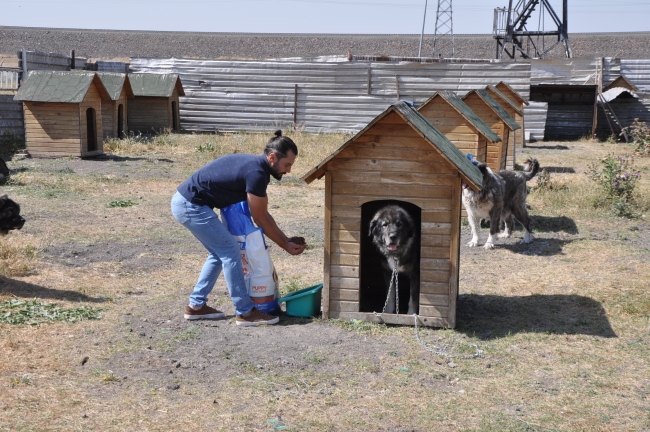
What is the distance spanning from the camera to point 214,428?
15.5 ft

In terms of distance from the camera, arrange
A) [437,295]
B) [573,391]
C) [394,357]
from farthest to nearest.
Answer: [437,295] < [394,357] < [573,391]

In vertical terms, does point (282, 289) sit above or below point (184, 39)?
below

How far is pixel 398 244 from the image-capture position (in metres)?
6.79

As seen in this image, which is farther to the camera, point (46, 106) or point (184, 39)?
point (184, 39)

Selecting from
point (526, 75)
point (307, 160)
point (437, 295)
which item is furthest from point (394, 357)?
point (526, 75)

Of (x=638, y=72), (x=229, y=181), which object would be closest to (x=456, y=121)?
(x=229, y=181)

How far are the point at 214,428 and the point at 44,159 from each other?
608 inches

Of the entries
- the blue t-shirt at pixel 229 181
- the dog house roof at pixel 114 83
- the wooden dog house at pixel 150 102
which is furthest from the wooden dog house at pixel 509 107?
the wooden dog house at pixel 150 102

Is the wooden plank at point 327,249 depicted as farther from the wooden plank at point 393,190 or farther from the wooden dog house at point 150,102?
the wooden dog house at point 150,102

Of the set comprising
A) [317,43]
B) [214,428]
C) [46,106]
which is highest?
[317,43]

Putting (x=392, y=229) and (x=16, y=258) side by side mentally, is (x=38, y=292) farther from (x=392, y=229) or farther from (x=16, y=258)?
(x=392, y=229)

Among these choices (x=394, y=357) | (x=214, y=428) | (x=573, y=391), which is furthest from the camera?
(x=394, y=357)

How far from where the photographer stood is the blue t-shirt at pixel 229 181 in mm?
6389

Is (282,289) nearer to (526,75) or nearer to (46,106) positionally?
(46,106)
